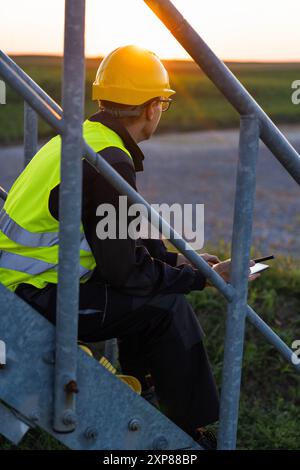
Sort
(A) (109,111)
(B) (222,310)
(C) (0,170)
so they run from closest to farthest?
1. (A) (109,111)
2. (B) (222,310)
3. (C) (0,170)

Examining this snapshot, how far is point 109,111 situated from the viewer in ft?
8.88

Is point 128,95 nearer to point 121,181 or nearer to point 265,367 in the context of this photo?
point 121,181

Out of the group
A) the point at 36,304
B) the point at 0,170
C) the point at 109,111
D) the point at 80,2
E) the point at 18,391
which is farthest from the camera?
the point at 0,170

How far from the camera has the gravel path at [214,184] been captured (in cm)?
878

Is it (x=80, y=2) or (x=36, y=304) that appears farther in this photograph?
(x=36, y=304)

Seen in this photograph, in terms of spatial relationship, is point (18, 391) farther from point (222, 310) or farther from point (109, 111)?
point (222, 310)

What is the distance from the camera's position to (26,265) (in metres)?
2.50

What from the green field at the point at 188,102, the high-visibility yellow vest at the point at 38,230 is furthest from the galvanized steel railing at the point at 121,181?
the green field at the point at 188,102

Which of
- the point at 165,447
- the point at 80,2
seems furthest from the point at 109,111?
the point at 165,447

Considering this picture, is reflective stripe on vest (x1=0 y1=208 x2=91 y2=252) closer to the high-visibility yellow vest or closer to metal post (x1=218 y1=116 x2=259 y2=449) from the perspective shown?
the high-visibility yellow vest

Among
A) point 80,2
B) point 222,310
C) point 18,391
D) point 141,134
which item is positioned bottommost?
point 222,310

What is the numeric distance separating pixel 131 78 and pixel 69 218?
2.91ft

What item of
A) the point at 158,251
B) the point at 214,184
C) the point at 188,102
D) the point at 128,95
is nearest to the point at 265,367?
the point at 158,251
